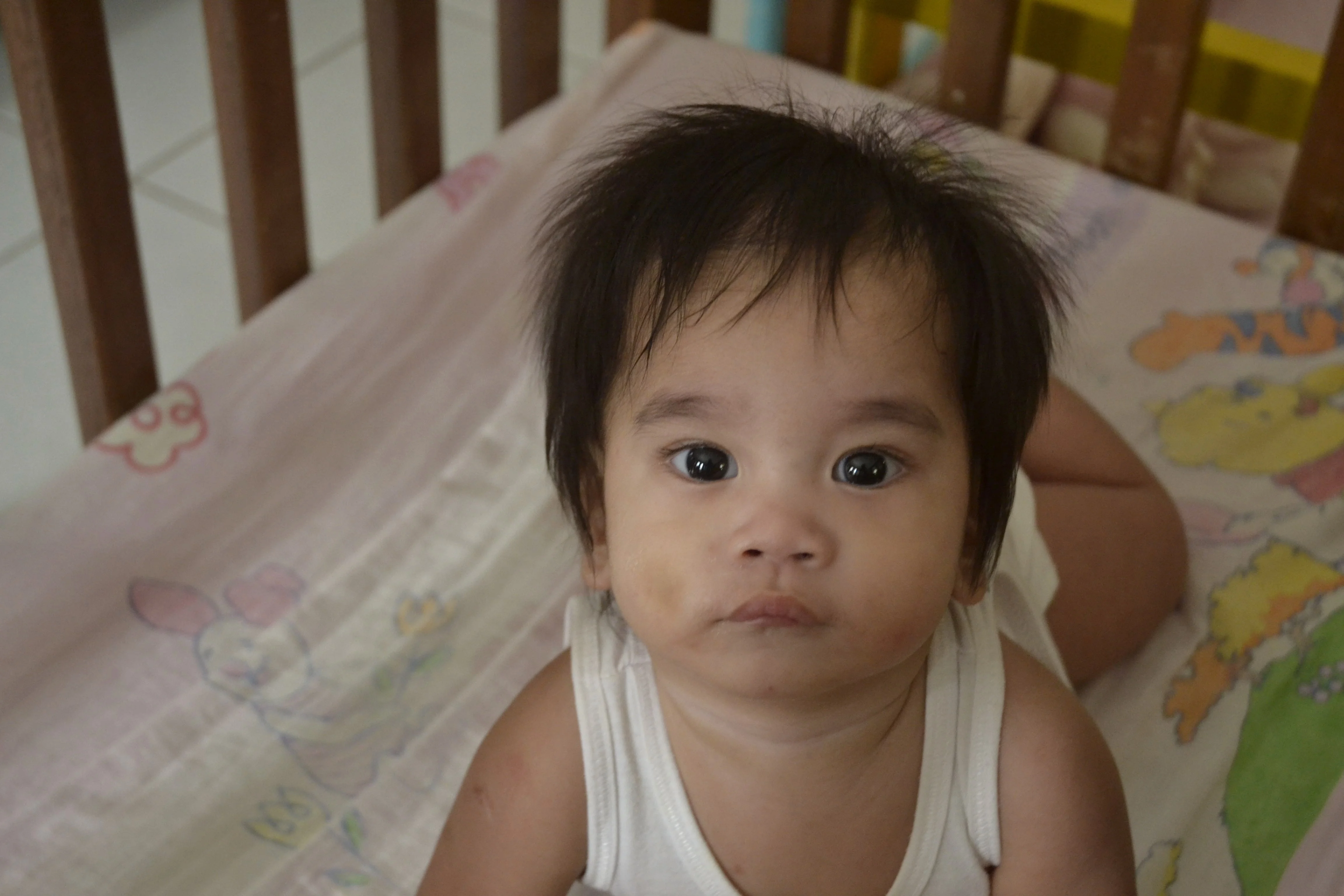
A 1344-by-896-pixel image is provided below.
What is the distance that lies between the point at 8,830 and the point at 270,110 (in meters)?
0.57

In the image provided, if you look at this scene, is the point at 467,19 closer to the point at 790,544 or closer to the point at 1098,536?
the point at 1098,536

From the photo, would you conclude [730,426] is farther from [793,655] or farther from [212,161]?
[212,161]

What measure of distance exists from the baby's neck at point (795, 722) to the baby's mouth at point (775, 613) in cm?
9

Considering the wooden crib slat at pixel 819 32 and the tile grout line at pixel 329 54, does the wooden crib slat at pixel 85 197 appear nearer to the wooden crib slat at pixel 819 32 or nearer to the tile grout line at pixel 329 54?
the wooden crib slat at pixel 819 32

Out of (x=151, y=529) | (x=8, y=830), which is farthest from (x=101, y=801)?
(x=151, y=529)

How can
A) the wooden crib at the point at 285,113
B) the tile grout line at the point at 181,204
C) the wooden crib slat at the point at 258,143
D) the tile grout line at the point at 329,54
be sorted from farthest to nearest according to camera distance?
the tile grout line at the point at 329,54
the tile grout line at the point at 181,204
the wooden crib slat at the point at 258,143
the wooden crib at the point at 285,113

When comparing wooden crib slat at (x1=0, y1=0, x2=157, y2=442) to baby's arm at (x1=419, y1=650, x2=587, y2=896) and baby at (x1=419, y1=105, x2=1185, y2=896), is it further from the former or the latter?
baby's arm at (x1=419, y1=650, x2=587, y2=896)

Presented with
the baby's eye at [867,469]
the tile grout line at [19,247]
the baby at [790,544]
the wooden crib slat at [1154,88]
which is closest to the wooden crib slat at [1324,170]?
the wooden crib slat at [1154,88]


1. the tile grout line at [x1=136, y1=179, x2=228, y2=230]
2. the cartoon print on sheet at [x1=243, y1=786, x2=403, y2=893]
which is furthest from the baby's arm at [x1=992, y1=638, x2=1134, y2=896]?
the tile grout line at [x1=136, y1=179, x2=228, y2=230]

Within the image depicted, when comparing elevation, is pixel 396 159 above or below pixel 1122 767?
above

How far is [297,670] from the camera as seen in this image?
1.08 m

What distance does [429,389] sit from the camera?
1285 mm

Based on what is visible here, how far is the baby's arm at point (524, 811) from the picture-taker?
0.83 meters

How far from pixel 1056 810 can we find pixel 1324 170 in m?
0.77
